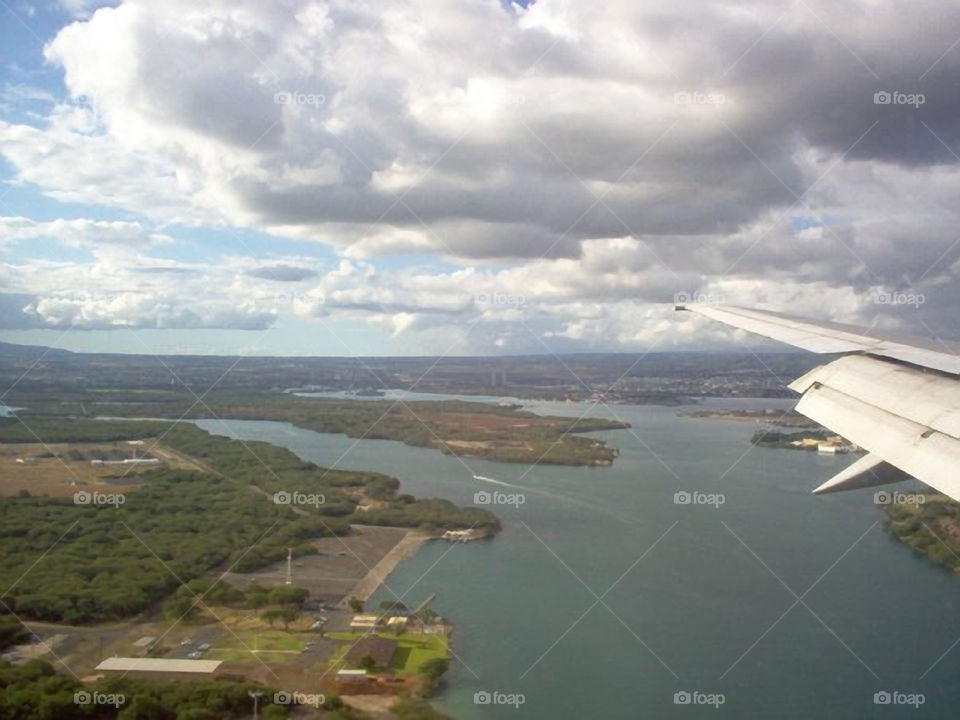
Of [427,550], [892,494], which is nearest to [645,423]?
[892,494]

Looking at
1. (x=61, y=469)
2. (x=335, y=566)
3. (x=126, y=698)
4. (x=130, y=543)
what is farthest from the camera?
(x=61, y=469)

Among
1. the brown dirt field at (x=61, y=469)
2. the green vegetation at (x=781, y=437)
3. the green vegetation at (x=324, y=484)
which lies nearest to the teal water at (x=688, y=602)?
the green vegetation at (x=324, y=484)

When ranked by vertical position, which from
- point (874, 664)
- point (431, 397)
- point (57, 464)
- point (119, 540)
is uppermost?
point (431, 397)

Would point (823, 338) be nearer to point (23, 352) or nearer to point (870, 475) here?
point (870, 475)

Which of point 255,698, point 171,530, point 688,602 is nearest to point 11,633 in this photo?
point 255,698

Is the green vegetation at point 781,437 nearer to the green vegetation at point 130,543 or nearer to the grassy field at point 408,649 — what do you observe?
the green vegetation at point 130,543

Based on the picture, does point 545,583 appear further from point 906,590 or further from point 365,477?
point 365,477
